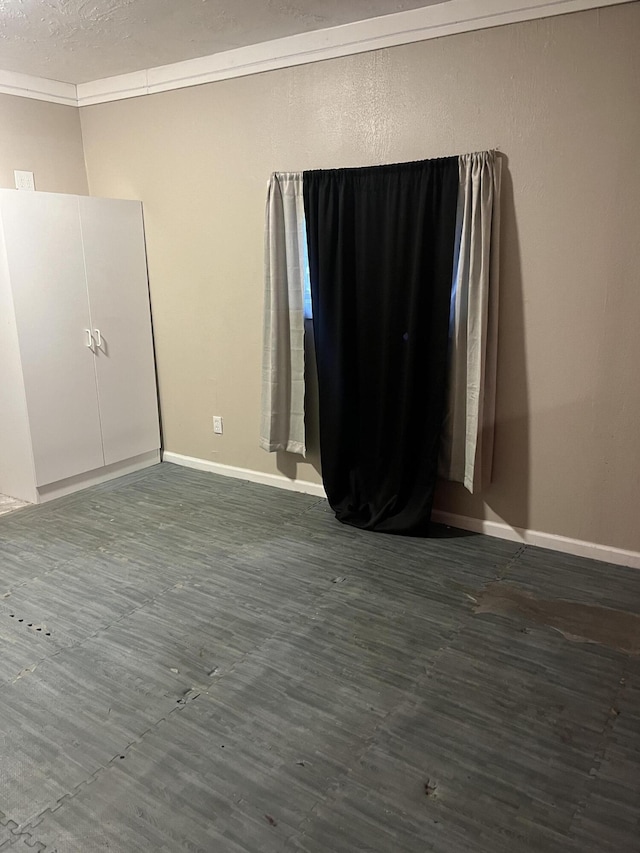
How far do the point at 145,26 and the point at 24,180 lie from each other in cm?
145

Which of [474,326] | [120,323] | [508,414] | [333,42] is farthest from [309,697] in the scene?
[333,42]

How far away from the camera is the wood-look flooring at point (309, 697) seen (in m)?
1.62

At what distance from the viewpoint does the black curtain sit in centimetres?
303

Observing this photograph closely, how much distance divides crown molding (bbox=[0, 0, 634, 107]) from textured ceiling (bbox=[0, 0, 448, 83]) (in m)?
0.05

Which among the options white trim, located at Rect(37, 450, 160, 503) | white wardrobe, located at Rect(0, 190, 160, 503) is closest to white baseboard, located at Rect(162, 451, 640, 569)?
white trim, located at Rect(37, 450, 160, 503)

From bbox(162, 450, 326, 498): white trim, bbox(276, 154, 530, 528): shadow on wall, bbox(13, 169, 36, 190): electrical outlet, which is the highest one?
bbox(13, 169, 36, 190): electrical outlet

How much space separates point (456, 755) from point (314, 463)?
2191 millimetres

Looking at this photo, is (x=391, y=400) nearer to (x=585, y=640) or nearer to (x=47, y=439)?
(x=585, y=640)

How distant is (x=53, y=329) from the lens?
3740 mm

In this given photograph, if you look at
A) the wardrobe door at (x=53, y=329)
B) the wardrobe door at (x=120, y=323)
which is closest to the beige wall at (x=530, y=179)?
the wardrobe door at (x=120, y=323)

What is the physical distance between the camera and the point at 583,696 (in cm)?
207

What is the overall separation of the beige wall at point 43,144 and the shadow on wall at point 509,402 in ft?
9.72

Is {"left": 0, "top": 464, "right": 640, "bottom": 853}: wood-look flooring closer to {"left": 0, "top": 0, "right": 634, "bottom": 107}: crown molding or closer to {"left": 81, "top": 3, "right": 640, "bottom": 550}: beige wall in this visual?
{"left": 81, "top": 3, "right": 640, "bottom": 550}: beige wall

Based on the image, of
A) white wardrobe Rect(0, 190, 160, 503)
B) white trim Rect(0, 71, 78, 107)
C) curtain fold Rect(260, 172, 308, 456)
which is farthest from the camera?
white trim Rect(0, 71, 78, 107)
